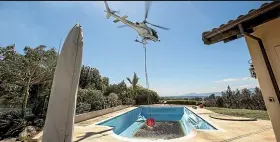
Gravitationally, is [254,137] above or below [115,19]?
below

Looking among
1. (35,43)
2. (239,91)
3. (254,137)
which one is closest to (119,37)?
(35,43)

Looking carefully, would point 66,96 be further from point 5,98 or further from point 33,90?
point 33,90

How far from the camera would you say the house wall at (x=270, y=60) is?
359 centimetres

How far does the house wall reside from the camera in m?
3.59

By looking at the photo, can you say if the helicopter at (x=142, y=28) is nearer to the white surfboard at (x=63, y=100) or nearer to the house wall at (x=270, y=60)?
the house wall at (x=270, y=60)

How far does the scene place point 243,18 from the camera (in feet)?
11.4

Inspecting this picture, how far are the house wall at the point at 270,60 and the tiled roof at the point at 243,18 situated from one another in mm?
686

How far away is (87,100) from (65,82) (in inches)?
464

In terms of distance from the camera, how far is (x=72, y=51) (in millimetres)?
3705

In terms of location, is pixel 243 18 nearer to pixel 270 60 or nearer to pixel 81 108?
pixel 270 60

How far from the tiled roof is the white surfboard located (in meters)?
3.37

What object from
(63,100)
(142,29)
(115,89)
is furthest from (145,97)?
(63,100)

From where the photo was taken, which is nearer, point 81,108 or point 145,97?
point 81,108

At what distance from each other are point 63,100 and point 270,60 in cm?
478
